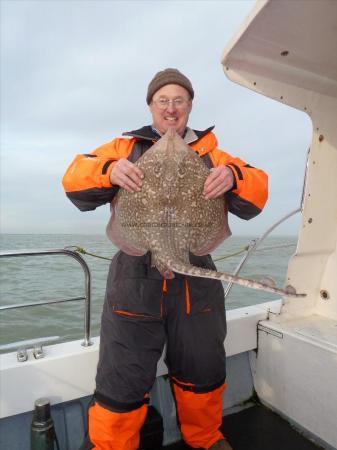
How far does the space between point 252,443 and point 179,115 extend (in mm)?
2738

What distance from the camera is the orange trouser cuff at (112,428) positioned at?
7.66ft

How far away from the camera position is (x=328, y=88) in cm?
301

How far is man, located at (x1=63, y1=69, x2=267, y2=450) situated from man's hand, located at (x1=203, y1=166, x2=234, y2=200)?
0.11 meters

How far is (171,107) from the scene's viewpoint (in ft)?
8.12

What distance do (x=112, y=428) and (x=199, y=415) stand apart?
68 cm

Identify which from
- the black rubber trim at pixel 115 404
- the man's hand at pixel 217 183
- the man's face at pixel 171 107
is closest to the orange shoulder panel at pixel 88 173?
the man's face at pixel 171 107

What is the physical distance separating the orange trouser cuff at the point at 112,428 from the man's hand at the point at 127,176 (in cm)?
150

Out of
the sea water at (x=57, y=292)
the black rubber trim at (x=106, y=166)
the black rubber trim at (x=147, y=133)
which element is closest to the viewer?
the black rubber trim at (x=106, y=166)

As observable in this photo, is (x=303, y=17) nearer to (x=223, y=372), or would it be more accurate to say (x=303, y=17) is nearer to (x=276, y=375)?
(x=223, y=372)

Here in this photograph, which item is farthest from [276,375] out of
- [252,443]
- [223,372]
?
[223,372]

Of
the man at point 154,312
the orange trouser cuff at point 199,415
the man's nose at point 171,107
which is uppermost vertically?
the man's nose at point 171,107

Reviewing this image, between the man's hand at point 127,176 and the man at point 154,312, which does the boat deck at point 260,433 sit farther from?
the man's hand at point 127,176

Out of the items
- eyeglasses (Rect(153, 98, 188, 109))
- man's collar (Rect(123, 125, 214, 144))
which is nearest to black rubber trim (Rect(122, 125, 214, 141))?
man's collar (Rect(123, 125, 214, 144))

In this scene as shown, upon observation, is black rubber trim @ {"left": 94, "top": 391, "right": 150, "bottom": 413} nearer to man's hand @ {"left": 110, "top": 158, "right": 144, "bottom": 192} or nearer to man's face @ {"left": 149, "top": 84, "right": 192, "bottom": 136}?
man's hand @ {"left": 110, "top": 158, "right": 144, "bottom": 192}
